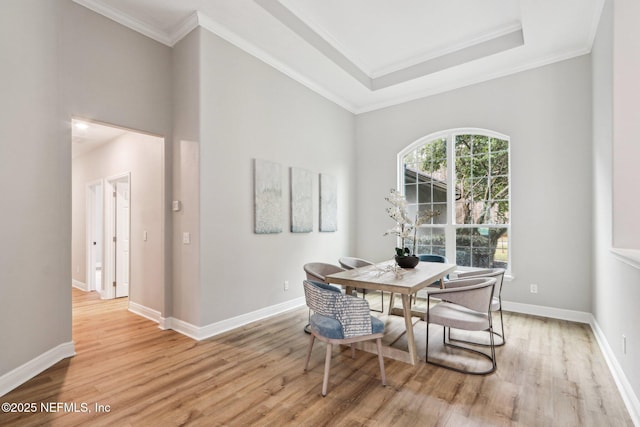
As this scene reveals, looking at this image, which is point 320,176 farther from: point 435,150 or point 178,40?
point 178,40

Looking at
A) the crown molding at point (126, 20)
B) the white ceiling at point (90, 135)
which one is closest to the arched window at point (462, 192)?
the crown molding at point (126, 20)

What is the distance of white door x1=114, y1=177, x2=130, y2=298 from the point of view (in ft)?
16.8

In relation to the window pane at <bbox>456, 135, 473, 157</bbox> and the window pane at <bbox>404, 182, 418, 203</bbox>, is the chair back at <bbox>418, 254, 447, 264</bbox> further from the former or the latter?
the window pane at <bbox>456, 135, 473, 157</bbox>

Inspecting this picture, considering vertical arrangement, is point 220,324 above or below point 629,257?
below

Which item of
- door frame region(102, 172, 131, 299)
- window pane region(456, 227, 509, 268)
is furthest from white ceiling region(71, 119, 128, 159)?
window pane region(456, 227, 509, 268)

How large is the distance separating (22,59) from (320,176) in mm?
3539

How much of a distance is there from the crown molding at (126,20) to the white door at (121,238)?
255 cm

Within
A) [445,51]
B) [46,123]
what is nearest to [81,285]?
[46,123]

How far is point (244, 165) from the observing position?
381 centimetres

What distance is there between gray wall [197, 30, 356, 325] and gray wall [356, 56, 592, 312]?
2410mm

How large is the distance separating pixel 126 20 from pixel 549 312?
6.03 meters

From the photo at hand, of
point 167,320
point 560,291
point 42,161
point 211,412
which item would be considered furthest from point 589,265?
point 42,161

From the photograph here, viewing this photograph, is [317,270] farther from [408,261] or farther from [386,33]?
[386,33]

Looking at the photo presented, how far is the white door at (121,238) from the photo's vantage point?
5.13 metres
